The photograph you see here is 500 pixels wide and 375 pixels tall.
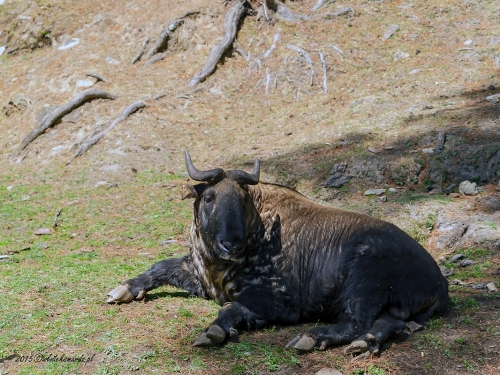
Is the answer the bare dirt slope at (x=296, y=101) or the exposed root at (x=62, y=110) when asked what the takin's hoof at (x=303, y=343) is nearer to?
the bare dirt slope at (x=296, y=101)

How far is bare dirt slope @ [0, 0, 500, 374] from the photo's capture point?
1022 cm

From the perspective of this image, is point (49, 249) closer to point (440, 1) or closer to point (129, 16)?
point (129, 16)

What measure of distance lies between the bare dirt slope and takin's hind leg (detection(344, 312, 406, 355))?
235 cm

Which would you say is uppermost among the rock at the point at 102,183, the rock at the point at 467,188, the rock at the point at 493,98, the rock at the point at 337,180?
the rock at the point at 493,98

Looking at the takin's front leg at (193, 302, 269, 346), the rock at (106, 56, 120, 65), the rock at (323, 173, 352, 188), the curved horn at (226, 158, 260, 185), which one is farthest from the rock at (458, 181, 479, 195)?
the rock at (106, 56, 120, 65)

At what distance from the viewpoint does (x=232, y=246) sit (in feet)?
18.7

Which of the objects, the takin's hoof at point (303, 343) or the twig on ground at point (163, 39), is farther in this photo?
the twig on ground at point (163, 39)

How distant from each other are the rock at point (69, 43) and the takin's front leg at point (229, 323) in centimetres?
1429

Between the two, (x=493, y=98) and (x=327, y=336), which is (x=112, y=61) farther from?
(x=327, y=336)

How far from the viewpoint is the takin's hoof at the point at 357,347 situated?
489 cm

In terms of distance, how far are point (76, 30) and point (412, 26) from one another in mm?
10315

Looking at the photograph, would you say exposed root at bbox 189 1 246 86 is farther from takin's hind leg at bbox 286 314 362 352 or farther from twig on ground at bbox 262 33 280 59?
takin's hind leg at bbox 286 314 362 352

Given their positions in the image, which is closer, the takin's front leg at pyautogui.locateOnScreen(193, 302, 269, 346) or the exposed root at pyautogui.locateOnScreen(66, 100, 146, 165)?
the takin's front leg at pyautogui.locateOnScreen(193, 302, 269, 346)

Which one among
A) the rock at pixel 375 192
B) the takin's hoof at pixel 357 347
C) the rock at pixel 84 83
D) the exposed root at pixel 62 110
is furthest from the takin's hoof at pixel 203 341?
the rock at pixel 84 83
